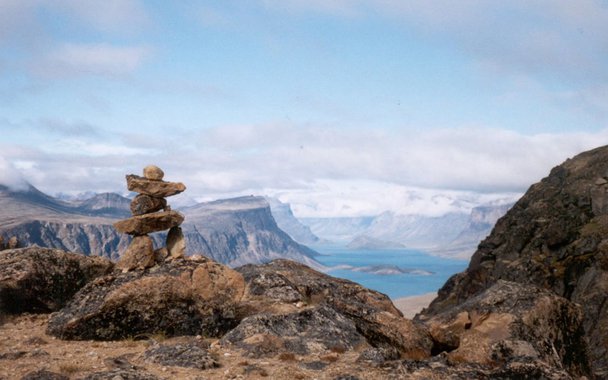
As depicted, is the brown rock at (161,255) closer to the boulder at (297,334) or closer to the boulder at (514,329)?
the boulder at (297,334)

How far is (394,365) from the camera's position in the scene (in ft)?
64.7

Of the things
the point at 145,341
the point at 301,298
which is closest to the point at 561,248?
the point at 301,298

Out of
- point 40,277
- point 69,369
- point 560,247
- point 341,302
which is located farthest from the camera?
point 560,247

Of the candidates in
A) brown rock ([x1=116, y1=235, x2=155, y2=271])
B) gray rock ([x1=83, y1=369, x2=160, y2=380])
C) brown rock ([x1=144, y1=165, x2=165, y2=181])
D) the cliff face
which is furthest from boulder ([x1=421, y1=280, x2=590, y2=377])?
the cliff face

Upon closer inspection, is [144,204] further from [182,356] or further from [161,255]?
[182,356]

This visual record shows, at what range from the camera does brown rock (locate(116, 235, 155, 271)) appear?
29312 mm

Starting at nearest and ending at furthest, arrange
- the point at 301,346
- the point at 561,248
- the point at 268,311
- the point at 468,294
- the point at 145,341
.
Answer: the point at 301,346
the point at 145,341
the point at 268,311
the point at 561,248
the point at 468,294

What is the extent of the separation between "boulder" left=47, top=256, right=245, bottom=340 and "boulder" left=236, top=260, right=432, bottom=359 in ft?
5.21

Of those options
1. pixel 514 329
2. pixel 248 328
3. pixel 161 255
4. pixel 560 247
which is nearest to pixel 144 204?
pixel 161 255

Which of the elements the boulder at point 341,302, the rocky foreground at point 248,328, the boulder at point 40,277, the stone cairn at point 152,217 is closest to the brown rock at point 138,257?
the stone cairn at point 152,217

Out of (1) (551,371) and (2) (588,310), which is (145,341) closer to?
(1) (551,371)

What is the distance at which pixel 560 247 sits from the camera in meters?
111

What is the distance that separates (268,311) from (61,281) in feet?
42.5

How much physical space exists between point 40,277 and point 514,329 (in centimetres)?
2623
